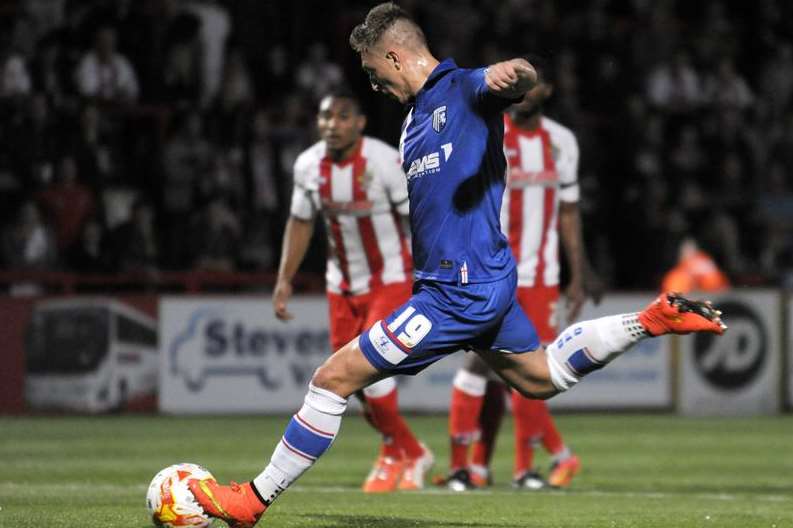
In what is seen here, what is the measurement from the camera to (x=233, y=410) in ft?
53.3

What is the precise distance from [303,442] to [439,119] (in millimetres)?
1442

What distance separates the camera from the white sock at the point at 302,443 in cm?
636

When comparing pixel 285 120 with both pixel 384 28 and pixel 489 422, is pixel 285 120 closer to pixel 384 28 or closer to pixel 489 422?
pixel 489 422

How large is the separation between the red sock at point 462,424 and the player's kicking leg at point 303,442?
332 centimetres

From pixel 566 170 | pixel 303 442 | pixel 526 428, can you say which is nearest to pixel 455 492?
pixel 526 428

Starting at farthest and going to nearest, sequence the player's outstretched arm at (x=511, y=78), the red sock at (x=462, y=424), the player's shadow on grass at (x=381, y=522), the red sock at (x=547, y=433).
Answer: the red sock at (x=547, y=433), the red sock at (x=462, y=424), the player's shadow on grass at (x=381, y=522), the player's outstretched arm at (x=511, y=78)

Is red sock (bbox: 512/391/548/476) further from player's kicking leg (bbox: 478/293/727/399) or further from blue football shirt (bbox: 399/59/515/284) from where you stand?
blue football shirt (bbox: 399/59/515/284)

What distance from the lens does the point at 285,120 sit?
17734 mm

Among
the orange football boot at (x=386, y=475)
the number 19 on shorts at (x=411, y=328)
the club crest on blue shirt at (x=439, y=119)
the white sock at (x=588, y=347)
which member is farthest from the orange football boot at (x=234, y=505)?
the orange football boot at (x=386, y=475)

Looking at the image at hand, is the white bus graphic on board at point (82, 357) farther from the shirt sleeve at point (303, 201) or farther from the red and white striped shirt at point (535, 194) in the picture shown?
the red and white striped shirt at point (535, 194)

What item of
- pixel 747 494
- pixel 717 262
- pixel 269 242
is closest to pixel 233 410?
pixel 269 242

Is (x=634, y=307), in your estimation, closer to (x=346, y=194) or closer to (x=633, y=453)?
(x=633, y=453)

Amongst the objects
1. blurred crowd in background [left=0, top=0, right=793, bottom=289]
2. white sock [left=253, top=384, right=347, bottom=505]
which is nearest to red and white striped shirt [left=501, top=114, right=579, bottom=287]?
white sock [left=253, top=384, right=347, bottom=505]

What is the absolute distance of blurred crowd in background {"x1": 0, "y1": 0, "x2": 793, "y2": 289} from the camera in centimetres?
1641
